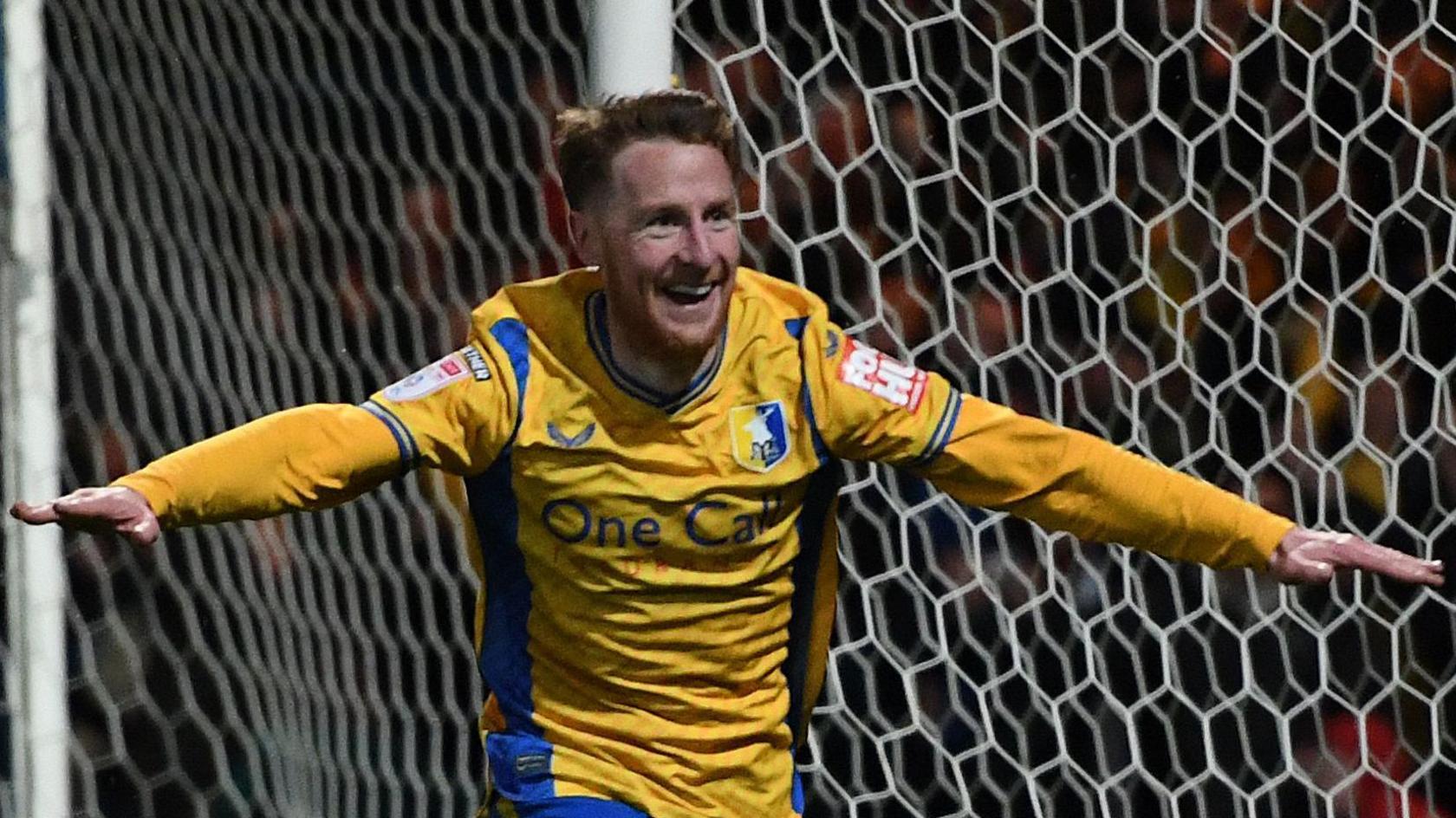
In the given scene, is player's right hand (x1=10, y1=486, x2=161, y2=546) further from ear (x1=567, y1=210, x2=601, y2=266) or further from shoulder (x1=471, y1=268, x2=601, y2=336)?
ear (x1=567, y1=210, x2=601, y2=266)

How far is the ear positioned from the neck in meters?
0.05

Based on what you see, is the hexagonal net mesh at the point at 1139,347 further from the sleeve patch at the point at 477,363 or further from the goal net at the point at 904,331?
the sleeve patch at the point at 477,363

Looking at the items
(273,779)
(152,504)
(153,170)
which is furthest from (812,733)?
(152,504)

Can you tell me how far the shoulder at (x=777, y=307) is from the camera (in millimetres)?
2172

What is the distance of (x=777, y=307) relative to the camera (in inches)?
86.4

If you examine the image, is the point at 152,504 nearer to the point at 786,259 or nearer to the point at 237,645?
the point at 237,645

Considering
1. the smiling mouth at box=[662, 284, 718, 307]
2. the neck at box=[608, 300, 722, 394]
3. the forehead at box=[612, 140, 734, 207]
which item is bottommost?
the neck at box=[608, 300, 722, 394]

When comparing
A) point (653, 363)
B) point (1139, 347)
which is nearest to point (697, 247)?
point (653, 363)

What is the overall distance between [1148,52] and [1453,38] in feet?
1.32

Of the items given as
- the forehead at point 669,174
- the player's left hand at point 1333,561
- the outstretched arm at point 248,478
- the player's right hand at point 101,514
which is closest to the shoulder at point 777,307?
the forehead at point 669,174

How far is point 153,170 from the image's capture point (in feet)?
9.17

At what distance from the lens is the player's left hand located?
204 centimetres

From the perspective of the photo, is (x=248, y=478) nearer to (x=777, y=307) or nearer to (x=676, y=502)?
(x=676, y=502)

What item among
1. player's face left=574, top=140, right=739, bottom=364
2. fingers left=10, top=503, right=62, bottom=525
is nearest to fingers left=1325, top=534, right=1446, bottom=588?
player's face left=574, top=140, right=739, bottom=364
